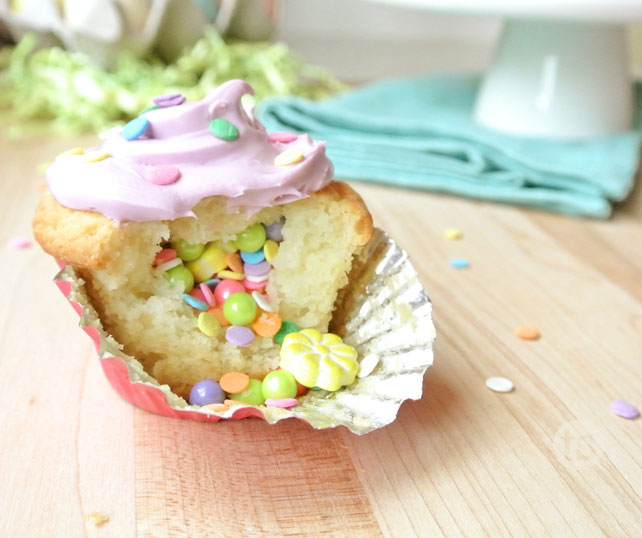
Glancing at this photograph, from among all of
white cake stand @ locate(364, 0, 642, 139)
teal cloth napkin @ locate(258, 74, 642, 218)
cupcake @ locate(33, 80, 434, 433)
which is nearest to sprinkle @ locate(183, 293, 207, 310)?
cupcake @ locate(33, 80, 434, 433)

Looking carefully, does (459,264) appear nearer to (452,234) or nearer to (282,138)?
(452,234)

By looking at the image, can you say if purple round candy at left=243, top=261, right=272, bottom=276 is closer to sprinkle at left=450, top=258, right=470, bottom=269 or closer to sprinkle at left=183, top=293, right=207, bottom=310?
sprinkle at left=183, top=293, right=207, bottom=310

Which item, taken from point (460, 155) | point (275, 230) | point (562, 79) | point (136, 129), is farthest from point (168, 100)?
point (562, 79)

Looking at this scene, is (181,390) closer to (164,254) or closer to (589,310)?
(164,254)

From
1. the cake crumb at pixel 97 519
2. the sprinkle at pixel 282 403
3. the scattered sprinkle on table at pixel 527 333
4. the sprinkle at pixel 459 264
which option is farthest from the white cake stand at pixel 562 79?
the cake crumb at pixel 97 519

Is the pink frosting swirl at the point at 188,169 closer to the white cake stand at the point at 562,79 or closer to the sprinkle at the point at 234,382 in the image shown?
the sprinkle at the point at 234,382

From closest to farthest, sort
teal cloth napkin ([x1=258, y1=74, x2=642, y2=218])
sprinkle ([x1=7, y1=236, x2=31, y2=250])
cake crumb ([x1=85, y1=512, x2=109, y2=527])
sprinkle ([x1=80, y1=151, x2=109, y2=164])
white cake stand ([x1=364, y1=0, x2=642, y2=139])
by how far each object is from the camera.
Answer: cake crumb ([x1=85, y1=512, x2=109, y2=527]), sprinkle ([x1=80, y1=151, x2=109, y2=164]), sprinkle ([x1=7, y1=236, x2=31, y2=250]), teal cloth napkin ([x1=258, y1=74, x2=642, y2=218]), white cake stand ([x1=364, y1=0, x2=642, y2=139])

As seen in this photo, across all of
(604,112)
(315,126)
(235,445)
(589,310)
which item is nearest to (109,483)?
(235,445)
